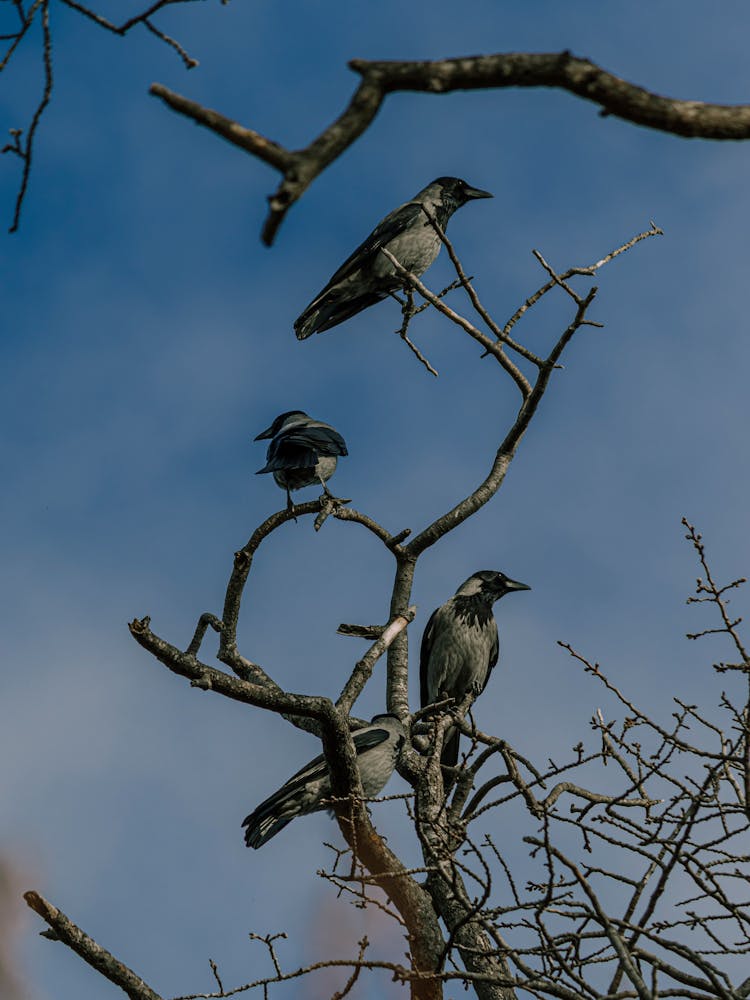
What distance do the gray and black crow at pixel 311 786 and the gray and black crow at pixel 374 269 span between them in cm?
332

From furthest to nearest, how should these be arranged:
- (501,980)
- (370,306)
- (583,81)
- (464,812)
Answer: (370,306), (464,812), (501,980), (583,81)

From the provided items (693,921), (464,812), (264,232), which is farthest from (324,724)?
(264,232)

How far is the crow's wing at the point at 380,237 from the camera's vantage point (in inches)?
353

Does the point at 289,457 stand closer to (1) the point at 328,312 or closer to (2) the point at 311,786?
(1) the point at 328,312

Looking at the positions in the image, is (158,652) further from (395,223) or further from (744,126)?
(395,223)

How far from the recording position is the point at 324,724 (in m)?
5.50

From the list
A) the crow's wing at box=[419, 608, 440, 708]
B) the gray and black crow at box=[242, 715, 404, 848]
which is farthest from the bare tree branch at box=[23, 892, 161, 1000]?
the crow's wing at box=[419, 608, 440, 708]

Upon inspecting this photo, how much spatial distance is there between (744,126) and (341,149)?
3.20ft

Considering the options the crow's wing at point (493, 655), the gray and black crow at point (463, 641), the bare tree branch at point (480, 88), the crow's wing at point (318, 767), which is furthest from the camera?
the crow's wing at point (493, 655)

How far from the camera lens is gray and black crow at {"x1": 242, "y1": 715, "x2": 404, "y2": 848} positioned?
6.78 meters

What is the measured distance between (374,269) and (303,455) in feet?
5.75

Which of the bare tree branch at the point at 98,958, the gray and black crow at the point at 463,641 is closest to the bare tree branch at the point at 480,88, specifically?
the bare tree branch at the point at 98,958

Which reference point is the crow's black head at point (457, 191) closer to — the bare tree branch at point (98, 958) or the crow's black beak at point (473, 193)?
the crow's black beak at point (473, 193)

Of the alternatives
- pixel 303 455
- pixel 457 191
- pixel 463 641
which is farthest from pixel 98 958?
pixel 457 191
